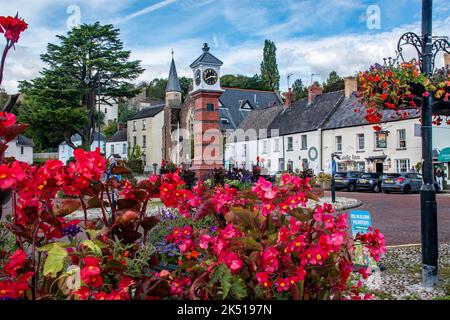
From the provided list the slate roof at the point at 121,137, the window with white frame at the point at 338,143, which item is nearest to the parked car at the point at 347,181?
the window with white frame at the point at 338,143

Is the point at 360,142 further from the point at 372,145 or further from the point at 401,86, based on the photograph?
the point at 401,86

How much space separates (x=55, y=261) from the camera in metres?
2.40

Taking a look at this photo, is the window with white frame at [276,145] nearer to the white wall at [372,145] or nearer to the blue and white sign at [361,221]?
the white wall at [372,145]

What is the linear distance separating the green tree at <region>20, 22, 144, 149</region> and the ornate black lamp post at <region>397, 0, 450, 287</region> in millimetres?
34790

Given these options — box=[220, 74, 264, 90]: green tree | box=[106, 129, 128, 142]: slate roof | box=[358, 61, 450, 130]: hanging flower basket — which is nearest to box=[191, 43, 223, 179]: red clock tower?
box=[358, 61, 450, 130]: hanging flower basket

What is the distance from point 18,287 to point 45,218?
1.63ft

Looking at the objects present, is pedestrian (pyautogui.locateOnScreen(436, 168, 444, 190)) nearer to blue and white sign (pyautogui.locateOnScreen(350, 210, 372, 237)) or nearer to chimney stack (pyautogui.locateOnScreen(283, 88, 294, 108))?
chimney stack (pyautogui.locateOnScreen(283, 88, 294, 108))

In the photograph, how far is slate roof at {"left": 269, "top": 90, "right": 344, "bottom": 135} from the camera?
44531mm

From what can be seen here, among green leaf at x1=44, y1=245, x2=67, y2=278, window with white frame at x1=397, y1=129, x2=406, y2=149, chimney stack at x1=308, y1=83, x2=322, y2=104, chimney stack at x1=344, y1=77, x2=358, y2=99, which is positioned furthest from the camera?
chimney stack at x1=308, y1=83, x2=322, y2=104

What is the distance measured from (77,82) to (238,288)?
1677 inches

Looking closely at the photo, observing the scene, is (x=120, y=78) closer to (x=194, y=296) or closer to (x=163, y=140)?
(x=163, y=140)

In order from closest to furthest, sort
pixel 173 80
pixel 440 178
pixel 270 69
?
pixel 440 178
pixel 173 80
pixel 270 69

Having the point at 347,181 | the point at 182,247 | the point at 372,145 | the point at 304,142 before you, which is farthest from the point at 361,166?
the point at 182,247

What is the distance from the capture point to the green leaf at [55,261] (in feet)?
7.73
